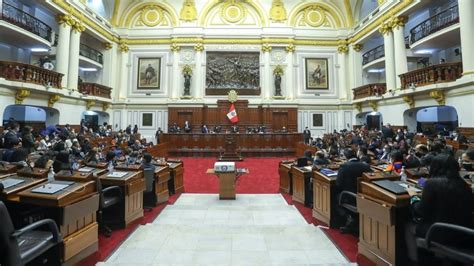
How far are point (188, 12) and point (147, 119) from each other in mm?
7966

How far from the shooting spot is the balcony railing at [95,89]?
15.0 m

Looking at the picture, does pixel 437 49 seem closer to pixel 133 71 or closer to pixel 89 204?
pixel 89 204

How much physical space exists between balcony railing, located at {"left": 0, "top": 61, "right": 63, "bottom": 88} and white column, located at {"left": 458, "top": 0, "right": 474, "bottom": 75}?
15936mm

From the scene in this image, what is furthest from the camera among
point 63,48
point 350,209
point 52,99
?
point 63,48

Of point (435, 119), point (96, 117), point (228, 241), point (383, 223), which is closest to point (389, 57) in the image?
point (435, 119)

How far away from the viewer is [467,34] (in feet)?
29.4

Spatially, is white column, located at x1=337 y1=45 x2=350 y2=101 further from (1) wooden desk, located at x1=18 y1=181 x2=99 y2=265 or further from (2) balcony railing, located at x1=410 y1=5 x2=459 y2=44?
(1) wooden desk, located at x1=18 y1=181 x2=99 y2=265

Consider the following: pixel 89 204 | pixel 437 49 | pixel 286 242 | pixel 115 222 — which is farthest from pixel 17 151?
pixel 437 49

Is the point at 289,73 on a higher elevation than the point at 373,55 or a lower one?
lower

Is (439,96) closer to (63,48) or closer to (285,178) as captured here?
(285,178)

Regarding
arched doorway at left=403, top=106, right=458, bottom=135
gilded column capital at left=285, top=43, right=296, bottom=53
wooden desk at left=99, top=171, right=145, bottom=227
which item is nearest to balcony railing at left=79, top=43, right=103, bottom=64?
gilded column capital at left=285, top=43, right=296, bottom=53

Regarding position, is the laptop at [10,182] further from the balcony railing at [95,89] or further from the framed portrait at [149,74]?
the framed portrait at [149,74]

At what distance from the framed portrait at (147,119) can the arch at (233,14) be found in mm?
7448

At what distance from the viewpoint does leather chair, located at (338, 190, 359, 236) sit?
373 cm
